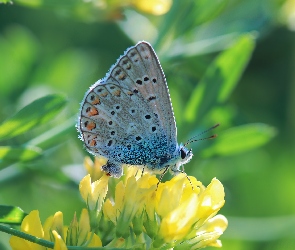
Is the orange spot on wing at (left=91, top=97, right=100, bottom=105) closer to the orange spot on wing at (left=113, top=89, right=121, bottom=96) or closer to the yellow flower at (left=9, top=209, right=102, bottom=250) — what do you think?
the orange spot on wing at (left=113, top=89, right=121, bottom=96)

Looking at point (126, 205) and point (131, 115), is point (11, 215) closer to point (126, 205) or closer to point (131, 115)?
point (126, 205)

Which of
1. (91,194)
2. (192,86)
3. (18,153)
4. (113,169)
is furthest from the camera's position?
(192,86)

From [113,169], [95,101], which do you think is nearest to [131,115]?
[95,101]

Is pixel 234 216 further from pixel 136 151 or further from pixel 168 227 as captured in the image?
pixel 168 227

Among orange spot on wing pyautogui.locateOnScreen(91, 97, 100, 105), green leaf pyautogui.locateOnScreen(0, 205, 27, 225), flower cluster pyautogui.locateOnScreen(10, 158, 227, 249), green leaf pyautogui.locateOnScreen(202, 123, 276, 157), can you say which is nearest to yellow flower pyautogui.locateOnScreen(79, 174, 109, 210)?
flower cluster pyautogui.locateOnScreen(10, 158, 227, 249)

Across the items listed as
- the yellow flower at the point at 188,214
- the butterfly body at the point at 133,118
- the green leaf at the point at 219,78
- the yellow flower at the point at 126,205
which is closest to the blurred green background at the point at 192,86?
the green leaf at the point at 219,78

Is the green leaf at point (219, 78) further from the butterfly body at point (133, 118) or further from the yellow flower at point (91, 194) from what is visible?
the yellow flower at point (91, 194)
